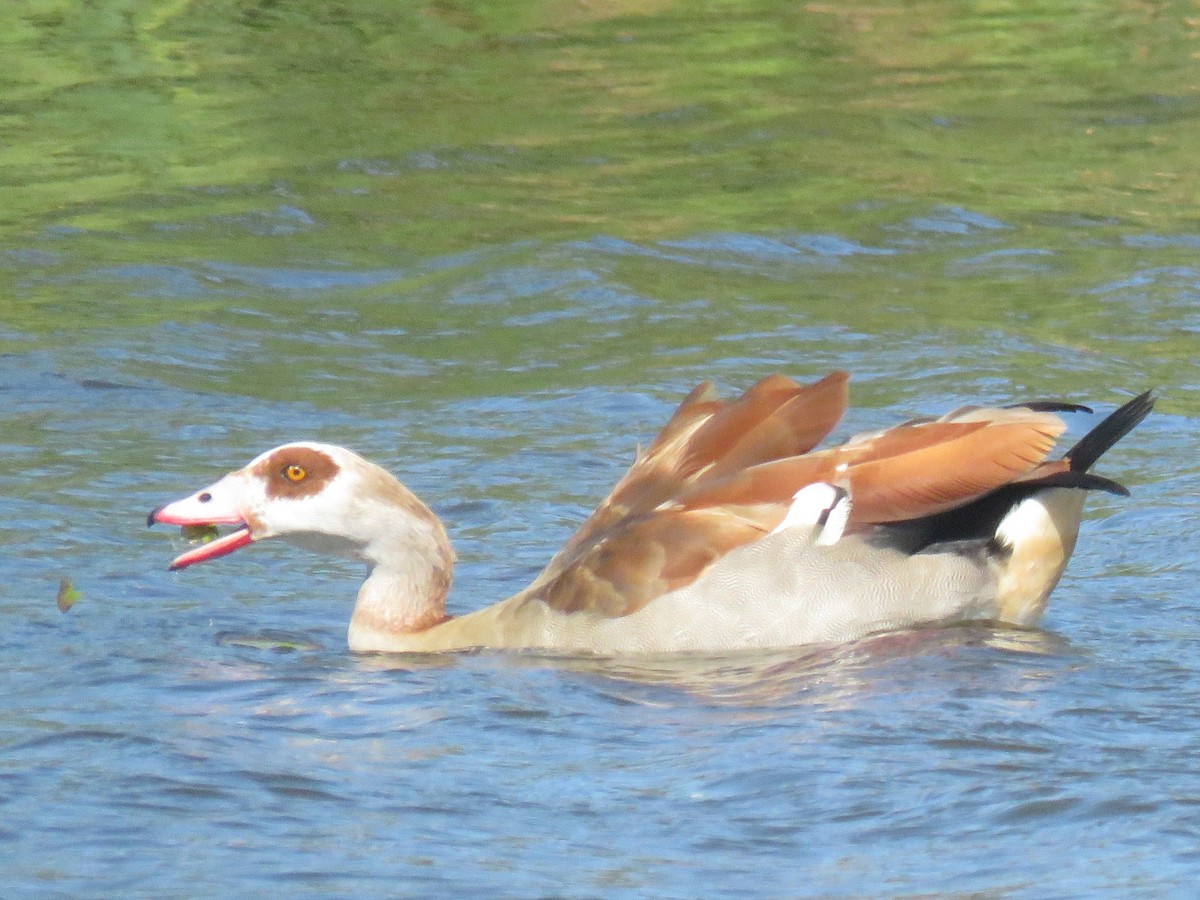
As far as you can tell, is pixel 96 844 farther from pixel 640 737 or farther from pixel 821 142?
pixel 821 142

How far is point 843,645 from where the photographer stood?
23.7 ft

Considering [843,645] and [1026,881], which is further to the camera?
[843,645]

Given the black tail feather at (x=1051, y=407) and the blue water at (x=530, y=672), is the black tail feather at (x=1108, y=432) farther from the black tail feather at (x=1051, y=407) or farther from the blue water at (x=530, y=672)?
the blue water at (x=530, y=672)

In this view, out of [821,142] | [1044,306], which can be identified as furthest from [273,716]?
[821,142]

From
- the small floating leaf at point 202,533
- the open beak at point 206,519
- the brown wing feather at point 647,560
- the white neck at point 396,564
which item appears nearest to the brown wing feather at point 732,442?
the brown wing feather at point 647,560

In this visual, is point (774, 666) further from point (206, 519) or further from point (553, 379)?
point (553, 379)

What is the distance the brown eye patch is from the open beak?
156 millimetres

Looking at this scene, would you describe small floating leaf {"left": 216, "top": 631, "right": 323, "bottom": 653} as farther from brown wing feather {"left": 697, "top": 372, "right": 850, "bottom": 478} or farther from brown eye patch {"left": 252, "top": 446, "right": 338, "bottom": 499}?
brown wing feather {"left": 697, "top": 372, "right": 850, "bottom": 478}

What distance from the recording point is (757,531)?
7.27m

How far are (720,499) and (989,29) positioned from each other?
14.2m

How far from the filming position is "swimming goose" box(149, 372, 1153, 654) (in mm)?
7223

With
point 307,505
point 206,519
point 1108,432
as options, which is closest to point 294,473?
point 307,505

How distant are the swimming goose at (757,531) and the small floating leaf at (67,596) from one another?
1.63 ft

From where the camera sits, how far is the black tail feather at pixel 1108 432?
7.38 m
